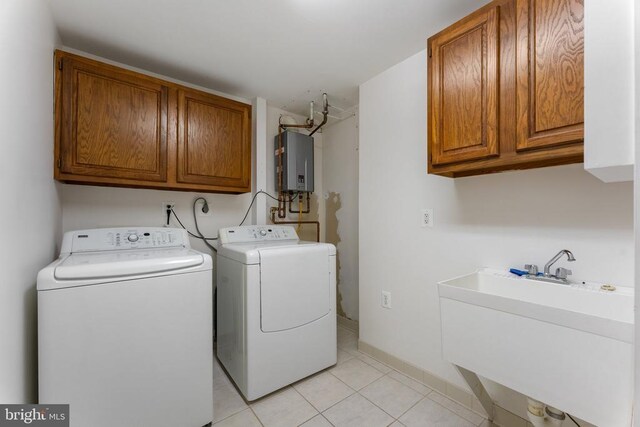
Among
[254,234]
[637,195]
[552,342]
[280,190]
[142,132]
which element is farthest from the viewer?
[280,190]

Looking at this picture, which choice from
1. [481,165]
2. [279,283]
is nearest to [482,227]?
[481,165]

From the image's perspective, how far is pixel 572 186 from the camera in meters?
1.25

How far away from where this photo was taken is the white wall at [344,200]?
272cm

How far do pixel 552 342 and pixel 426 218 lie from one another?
0.97 m

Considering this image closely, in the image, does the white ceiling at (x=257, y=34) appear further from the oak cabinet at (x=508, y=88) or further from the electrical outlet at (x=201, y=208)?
the electrical outlet at (x=201, y=208)

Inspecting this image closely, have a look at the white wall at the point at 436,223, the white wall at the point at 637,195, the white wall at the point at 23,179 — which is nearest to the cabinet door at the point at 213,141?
the white wall at the point at 23,179

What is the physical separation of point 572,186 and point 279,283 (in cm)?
163

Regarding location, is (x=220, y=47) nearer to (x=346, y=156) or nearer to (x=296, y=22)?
(x=296, y=22)

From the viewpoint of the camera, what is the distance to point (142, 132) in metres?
1.75

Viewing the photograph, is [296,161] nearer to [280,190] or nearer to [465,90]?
[280,190]

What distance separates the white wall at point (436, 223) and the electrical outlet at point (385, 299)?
47 millimetres

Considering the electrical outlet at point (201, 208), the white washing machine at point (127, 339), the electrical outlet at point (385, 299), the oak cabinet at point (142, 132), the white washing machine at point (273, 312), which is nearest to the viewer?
the white washing machine at point (127, 339)

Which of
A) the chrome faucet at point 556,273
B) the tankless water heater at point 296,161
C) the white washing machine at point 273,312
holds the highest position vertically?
the tankless water heater at point 296,161

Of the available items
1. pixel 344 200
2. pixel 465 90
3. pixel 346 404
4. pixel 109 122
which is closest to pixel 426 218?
pixel 465 90
